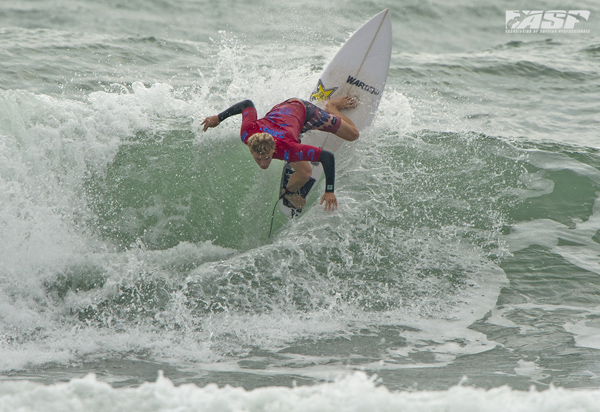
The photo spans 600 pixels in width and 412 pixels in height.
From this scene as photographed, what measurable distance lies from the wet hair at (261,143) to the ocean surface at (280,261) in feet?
3.52

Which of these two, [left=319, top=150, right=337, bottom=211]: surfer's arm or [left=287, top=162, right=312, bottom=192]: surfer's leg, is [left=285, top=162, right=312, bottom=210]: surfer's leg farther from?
[left=319, top=150, right=337, bottom=211]: surfer's arm

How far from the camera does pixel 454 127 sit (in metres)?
8.25

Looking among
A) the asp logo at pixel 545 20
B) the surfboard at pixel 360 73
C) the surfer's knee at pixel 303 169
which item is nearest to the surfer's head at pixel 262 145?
the surfer's knee at pixel 303 169

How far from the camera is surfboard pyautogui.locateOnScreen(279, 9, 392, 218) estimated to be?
260 inches

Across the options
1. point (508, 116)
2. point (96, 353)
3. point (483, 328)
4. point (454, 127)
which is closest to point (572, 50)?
point (508, 116)

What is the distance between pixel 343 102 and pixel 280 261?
2243 mm

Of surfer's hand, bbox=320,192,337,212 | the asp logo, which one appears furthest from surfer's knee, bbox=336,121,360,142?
the asp logo

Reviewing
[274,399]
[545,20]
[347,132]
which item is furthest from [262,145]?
[545,20]

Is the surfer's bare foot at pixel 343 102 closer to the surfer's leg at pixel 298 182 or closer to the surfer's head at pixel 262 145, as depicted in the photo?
the surfer's leg at pixel 298 182

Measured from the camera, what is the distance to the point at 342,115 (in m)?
6.36

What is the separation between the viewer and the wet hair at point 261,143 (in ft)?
15.8

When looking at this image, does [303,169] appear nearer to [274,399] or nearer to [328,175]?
[328,175]

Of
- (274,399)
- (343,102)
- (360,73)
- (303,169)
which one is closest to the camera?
(274,399)

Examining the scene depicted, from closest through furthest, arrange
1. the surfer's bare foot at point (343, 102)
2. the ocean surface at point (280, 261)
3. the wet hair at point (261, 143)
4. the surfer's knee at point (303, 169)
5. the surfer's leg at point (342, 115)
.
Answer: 1. the ocean surface at point (280, 261)
2. the wet hair at point (261, 143)
3. the surfer's knee at point (303, 169)
4. the surfer's leg at point (342, 115)
5. the surfer's bare foot at point (343, 102)
